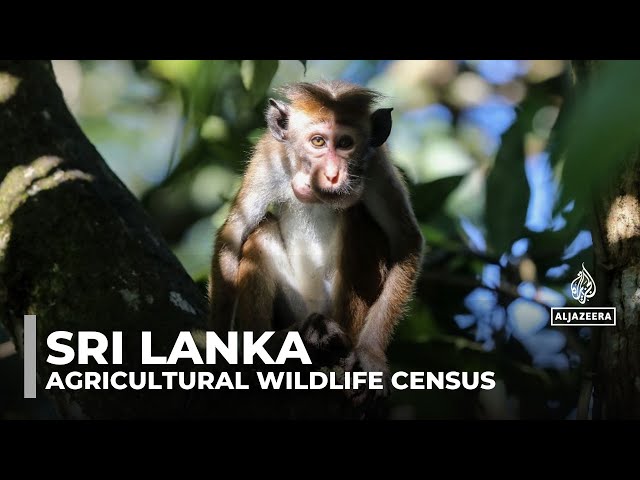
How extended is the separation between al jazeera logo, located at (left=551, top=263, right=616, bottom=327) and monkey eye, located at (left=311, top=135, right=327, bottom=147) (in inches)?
64.0

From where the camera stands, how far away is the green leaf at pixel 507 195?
193 inches

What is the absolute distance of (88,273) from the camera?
3.73 m

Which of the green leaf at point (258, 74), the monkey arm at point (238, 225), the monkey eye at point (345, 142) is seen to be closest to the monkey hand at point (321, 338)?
the monkey arm at point (238, 225)

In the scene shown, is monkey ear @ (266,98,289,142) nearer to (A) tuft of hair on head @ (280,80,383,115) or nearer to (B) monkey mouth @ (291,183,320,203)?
(A) tuft of hair on head @ (280,80,383,115)

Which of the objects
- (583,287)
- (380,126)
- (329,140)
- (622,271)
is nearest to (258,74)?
(329,140)

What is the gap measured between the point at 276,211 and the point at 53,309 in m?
1.43

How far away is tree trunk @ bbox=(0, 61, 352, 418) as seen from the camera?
3.68m

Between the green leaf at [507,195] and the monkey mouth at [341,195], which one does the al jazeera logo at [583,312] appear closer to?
the green leaf at [507,195]

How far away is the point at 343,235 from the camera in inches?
171

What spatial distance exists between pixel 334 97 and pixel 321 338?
57.4 inches

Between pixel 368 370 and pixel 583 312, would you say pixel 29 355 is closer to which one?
pixel 368 370

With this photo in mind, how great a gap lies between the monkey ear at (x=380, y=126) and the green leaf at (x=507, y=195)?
102 centimetres

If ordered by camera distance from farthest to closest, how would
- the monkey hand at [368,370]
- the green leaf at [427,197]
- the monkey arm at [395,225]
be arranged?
the green leaf at [427,197] → the monkey arm at [395,225] → the monkey hand at [368,370]

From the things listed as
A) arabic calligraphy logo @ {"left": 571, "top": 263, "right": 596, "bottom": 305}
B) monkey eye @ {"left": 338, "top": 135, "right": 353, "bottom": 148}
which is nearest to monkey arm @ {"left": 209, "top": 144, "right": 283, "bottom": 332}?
monkey eye @ {"left": 338, "top": 135, "right": 353, "bottom": 148}
